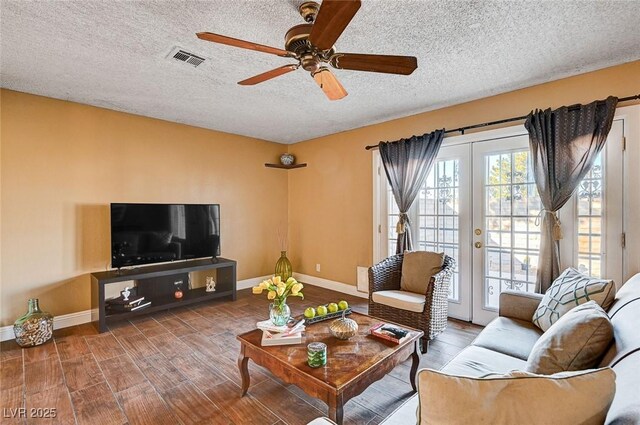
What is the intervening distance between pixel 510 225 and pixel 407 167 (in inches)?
51.7

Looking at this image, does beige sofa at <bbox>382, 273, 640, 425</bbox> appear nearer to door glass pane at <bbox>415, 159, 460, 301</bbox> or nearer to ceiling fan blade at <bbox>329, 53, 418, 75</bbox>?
door glass pane at <bbox>415, 159, 460, 301</bbox>

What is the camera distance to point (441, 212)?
11.9 ft

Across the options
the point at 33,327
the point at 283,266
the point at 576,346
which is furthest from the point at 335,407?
the point at 283,266

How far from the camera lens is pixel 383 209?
4184 mm

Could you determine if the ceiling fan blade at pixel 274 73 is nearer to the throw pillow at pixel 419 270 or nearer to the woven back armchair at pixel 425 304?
the woven back armchair at pixel 425 304

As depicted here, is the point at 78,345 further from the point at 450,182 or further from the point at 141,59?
the point at 450,182

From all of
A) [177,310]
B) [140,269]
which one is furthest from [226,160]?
[177,310]

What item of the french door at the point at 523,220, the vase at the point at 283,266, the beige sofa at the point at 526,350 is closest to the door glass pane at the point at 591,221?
the french door at the point at 523,220

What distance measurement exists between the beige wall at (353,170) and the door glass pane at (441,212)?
0.56m

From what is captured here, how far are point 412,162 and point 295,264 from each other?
9.41 feet

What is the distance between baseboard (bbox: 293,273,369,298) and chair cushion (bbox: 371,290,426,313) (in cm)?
136

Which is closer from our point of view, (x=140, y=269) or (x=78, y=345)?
(x=78, y=345)

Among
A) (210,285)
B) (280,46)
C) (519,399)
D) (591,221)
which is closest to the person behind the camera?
(519,399)

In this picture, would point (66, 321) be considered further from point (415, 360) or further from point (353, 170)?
point (353, 170)
